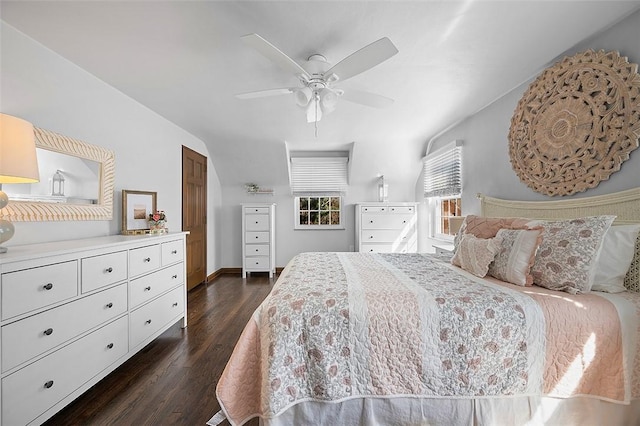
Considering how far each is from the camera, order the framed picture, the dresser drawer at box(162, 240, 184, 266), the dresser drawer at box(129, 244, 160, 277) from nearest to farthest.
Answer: the dresser drawer at box(129, 244, 160, 277)
the dresser drawer at box(162, 240, 184, 266)
the framed picture

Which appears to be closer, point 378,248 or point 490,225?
point 490,225

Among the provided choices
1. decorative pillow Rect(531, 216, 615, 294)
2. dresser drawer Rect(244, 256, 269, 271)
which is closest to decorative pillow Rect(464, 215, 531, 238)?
decorative pillow Rect(531, 216, 615, 294)

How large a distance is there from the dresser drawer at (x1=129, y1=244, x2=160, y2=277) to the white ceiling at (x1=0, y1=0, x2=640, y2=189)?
1.47 meters

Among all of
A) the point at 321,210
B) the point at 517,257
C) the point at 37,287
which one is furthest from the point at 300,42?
the point at 321,210

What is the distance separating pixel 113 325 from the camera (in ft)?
6.17

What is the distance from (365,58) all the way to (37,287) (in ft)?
7.04

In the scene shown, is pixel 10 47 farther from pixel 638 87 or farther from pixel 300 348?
pixel 638 87

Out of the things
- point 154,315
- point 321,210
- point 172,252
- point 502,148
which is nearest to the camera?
point 154,315

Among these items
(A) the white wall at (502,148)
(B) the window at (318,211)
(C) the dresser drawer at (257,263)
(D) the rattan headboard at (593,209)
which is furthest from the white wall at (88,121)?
(D) the rattan headboard at (593,209)

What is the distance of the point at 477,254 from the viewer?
1.87 meters

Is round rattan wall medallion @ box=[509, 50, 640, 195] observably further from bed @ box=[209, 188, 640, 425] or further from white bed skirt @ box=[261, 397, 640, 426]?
white bed skirt @ box=[261, 397, 640, 426]

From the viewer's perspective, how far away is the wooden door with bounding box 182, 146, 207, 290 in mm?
3906

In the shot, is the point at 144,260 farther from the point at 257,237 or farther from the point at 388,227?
the point at 388,227

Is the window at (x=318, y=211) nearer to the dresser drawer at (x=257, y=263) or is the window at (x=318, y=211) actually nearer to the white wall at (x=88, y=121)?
the dresser drawer at (x=257, y=263)
